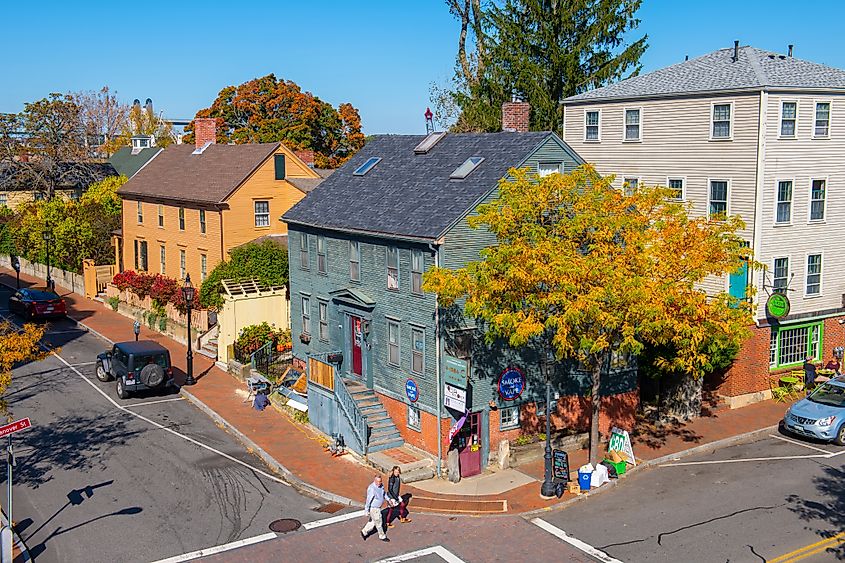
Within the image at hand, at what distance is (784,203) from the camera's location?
32625 mm

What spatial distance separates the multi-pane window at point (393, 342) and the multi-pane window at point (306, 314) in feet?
19.6

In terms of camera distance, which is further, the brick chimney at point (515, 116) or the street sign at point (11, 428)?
the brick chimney at point (515, 116)

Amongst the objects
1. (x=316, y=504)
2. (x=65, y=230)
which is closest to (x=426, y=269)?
(x=316, y=504)

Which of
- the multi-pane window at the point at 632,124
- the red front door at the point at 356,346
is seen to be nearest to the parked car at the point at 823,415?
the multi-pane window at the point at 632,124

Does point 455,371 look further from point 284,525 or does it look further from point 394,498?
point 284,525

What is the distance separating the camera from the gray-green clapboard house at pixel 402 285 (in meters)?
26.2

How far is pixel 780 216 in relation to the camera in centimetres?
3266

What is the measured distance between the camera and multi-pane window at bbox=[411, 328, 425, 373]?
26734 millimetres

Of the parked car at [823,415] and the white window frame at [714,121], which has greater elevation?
the white window frame at [714,121]

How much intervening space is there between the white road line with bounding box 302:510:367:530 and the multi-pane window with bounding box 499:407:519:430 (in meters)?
5.59

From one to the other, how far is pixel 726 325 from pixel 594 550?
21.7 feet

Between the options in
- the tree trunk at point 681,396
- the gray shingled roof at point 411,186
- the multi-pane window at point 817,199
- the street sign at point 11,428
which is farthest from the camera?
the multi-pane window at point 817,199

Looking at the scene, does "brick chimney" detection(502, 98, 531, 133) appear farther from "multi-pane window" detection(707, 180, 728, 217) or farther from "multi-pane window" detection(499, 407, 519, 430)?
"multi-pane window" detection(499, 407, 519, 430)

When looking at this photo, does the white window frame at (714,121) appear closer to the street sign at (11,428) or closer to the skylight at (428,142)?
the skylight at (428,142)
